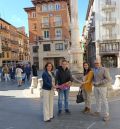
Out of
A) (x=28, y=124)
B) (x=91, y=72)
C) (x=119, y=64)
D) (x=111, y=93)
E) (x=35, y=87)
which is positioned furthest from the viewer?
(x=119, y=64)

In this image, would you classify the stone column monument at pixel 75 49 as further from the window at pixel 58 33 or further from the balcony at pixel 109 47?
the window at pixel 58 33

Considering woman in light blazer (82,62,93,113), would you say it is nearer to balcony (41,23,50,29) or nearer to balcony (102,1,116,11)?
balcony (102,1,116,11)

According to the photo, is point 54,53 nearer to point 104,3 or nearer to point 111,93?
point 104,3

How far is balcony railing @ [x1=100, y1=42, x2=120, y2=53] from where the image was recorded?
54.6 meters

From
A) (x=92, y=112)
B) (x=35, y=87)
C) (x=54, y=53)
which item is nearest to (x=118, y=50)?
(x=54, y=53)

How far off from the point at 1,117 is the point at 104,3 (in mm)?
49334

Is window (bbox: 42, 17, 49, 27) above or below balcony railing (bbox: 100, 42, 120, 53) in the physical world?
above

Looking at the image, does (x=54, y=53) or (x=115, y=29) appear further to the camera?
(x=54, y=53)

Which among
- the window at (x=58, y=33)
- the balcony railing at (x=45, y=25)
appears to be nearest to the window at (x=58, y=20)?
the window at (x=58, y=33)

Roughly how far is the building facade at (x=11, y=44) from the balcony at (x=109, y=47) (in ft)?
107

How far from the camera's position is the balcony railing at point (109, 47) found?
54.6 m

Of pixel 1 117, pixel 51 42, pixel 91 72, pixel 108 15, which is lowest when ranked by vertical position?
pixel 1 117

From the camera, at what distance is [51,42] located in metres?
58.7

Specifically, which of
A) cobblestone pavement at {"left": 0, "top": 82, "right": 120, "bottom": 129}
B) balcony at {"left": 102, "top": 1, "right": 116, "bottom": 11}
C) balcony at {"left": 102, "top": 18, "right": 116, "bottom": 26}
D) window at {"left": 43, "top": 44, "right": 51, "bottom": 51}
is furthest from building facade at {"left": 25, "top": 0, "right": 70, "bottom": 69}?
cobblestone pavement at {"left": 0, "top": 82, "right": 120, "bottom": 129}
